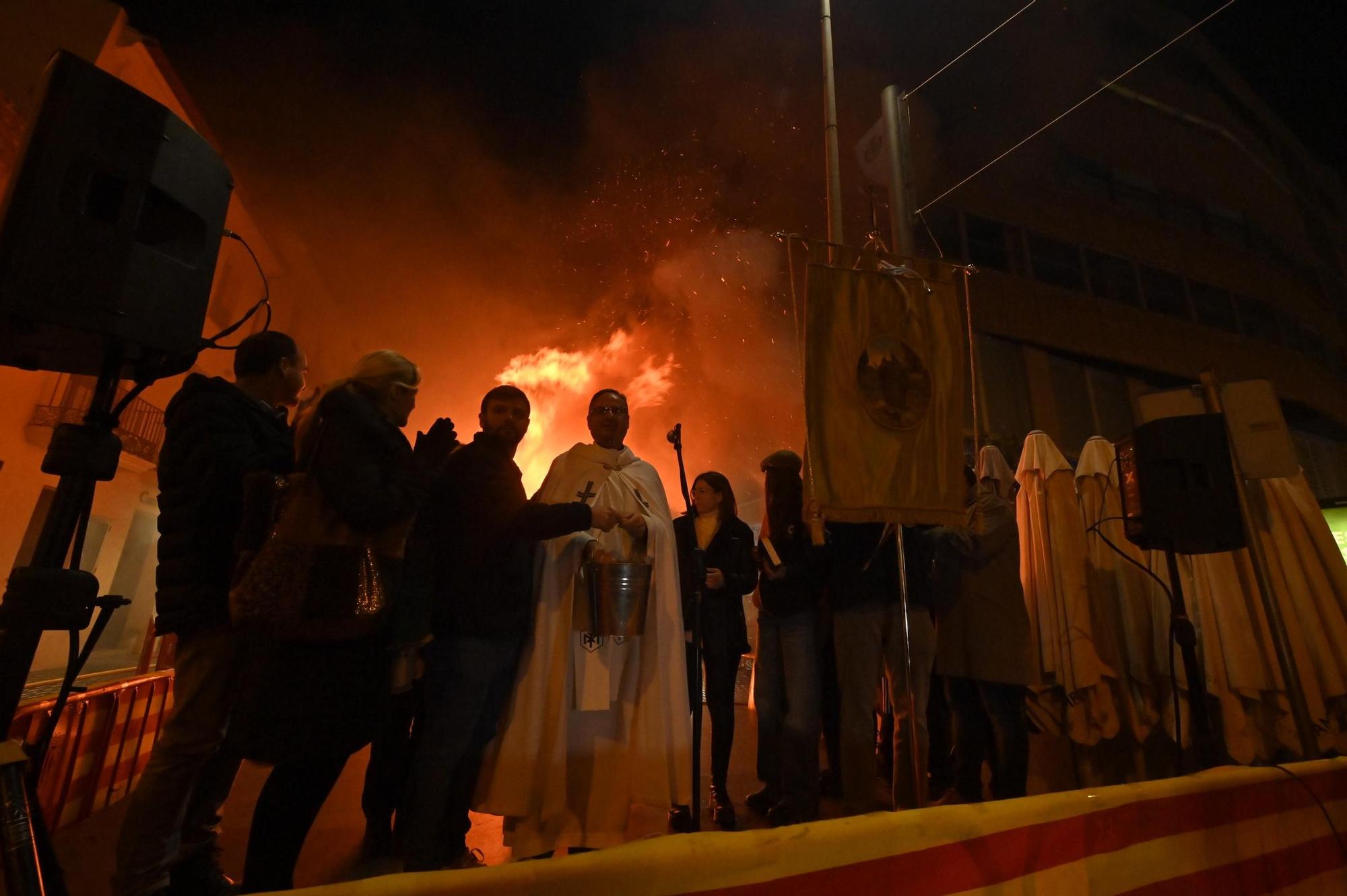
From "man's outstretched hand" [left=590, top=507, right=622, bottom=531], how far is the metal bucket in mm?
204

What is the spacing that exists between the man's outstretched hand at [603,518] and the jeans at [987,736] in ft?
8.65

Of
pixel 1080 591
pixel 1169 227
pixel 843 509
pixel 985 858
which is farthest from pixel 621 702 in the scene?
pixel 1169 227

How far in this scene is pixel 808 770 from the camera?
3359mm

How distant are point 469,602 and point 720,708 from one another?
1895 millimetres

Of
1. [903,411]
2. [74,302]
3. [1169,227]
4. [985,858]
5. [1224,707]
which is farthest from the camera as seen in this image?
[1169,227]

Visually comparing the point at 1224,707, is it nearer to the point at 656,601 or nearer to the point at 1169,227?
the point at 656,601

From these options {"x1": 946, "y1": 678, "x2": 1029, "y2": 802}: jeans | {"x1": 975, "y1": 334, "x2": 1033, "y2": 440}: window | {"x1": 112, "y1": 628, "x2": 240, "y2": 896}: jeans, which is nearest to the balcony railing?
{"x1": 112, "y1": 628, "x2": 240, "y2": 896}: jeans

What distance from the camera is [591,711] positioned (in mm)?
3082

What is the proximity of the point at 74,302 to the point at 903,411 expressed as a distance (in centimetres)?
357

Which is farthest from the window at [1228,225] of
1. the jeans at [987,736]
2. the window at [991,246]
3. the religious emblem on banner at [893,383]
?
the jeans at [987,736]

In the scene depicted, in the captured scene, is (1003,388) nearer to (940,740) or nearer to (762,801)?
(940,740)

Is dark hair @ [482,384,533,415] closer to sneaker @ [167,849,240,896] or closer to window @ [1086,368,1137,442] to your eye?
sneaker @ [167,849,240,896]

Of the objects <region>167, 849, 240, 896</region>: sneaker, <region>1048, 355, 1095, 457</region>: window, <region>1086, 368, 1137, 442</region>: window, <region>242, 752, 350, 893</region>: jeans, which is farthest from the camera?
<region>1086, 368, 1137, 442</region>: window

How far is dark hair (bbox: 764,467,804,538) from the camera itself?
13.0 feet
